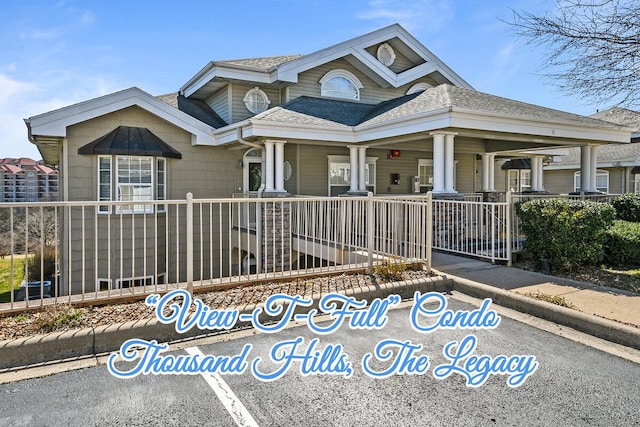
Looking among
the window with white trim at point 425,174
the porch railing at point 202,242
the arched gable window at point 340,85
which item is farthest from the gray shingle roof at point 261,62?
the window with white trim at point 425,174

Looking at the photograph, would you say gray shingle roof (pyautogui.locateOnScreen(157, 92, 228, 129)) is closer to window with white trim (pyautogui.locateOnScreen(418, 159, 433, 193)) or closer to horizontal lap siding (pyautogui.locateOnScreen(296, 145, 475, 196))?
horizontal lap siding (pyautogui.locateOnScreen(296, 145, 475, 196))

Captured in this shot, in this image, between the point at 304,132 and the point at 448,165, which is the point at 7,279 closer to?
the point at 304,132

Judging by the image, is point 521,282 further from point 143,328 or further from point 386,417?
point 143,328

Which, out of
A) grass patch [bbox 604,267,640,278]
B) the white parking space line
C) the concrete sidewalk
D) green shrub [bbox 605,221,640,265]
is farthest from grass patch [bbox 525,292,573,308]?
the white parking space line

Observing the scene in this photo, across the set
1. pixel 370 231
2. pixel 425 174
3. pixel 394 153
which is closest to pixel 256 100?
pixel 394 153

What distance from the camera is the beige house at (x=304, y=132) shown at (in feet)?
33.2

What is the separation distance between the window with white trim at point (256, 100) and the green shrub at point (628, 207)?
10035 millimetres

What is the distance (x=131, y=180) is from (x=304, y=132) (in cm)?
459

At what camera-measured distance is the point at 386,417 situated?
2.88 m

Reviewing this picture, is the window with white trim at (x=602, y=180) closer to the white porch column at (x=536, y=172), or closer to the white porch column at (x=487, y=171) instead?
the white porch column at (x=536, y=172)

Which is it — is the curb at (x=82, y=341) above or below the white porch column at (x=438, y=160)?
below

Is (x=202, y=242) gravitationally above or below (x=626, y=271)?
above

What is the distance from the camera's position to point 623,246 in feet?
24.0

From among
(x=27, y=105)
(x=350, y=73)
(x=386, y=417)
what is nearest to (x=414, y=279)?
(x=386, y=417)
